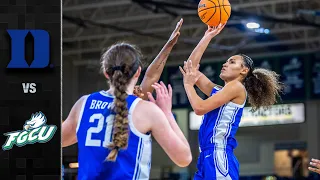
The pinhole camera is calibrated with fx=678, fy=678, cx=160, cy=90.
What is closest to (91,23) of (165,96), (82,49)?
(82,49)

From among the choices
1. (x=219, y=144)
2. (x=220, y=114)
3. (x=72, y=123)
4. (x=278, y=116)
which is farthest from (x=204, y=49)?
(x=278, y=116)

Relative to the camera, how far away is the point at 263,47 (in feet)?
76.6

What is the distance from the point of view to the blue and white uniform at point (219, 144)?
516 centimetres

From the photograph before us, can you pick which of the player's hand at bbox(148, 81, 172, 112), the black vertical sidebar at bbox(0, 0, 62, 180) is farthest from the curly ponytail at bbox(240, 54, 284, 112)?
the player's hand at bbox(148, 81, 172, 112)

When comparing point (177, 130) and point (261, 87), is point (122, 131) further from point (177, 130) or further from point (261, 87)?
point (261, 87)

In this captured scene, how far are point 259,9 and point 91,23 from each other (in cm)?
497

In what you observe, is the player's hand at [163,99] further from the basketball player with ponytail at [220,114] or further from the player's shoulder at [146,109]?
the basketball player with ponytail at [220,114]

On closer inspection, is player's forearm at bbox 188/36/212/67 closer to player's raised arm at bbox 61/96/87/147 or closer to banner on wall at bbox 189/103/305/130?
player's raised arm at bbox 61/96/87/147

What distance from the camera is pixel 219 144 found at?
5.19 m

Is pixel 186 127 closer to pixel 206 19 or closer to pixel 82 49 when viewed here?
pixel 82 49

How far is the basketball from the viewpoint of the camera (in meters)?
5.71

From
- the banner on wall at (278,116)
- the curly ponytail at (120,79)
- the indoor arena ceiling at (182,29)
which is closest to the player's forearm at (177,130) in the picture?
the curly ponytail at (120,79)

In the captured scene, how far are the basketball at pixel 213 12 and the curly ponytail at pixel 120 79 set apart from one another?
88.2 inches

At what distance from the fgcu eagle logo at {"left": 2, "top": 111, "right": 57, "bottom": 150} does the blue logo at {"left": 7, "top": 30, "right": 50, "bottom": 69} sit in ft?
1.60
